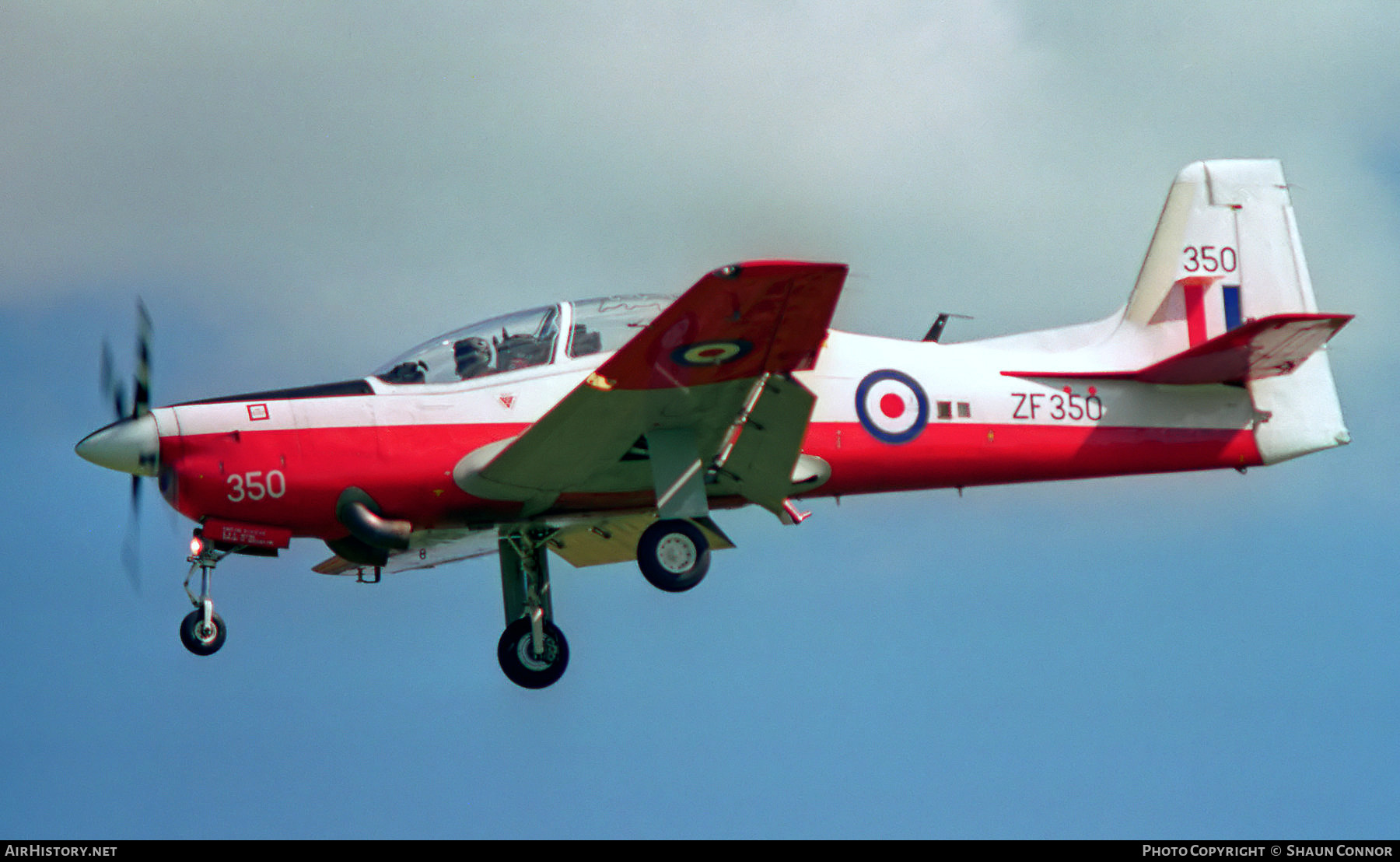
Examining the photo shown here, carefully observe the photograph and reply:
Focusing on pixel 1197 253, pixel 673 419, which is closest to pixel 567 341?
pixel 673 419

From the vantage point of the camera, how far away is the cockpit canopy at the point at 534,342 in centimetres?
1403

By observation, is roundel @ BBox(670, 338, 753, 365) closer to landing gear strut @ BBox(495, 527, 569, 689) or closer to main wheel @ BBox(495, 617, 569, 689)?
landing gear strut @ BBox(495, 527, 569, 689)

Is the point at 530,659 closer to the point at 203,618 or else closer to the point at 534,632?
the point at 534,632

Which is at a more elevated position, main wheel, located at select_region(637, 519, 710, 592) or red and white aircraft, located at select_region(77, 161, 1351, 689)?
red and white aircraft, located at select_region(77, 161, 1351, 689)

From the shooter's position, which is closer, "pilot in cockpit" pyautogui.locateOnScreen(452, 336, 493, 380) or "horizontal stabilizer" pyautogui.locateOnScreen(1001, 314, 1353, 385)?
"pilot in cockpit" pyautogui.locateOnScreen(452, 336, 493, 380)

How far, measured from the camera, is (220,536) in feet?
44.9

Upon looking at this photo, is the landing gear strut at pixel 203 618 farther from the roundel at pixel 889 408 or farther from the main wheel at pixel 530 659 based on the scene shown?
the roundel at pixel 889 408

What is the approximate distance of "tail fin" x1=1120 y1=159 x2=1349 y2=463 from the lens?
1600 cm

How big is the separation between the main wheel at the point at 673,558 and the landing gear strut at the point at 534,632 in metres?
2.07

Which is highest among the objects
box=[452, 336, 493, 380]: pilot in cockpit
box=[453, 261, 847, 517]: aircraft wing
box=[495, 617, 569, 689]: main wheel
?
box=[452, 336, 493, 380]: pilot in cockpit

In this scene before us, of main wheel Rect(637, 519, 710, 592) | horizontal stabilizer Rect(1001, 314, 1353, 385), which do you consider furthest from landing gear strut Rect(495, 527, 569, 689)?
horizontal stabilizer Rect(1001, 314, 1353, 385)

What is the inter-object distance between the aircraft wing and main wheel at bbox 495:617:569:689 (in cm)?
174

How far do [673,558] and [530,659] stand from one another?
2757 millimetres

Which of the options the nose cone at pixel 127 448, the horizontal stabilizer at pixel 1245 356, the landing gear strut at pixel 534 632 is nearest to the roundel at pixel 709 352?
the landing gear strut at pixel 534 632
